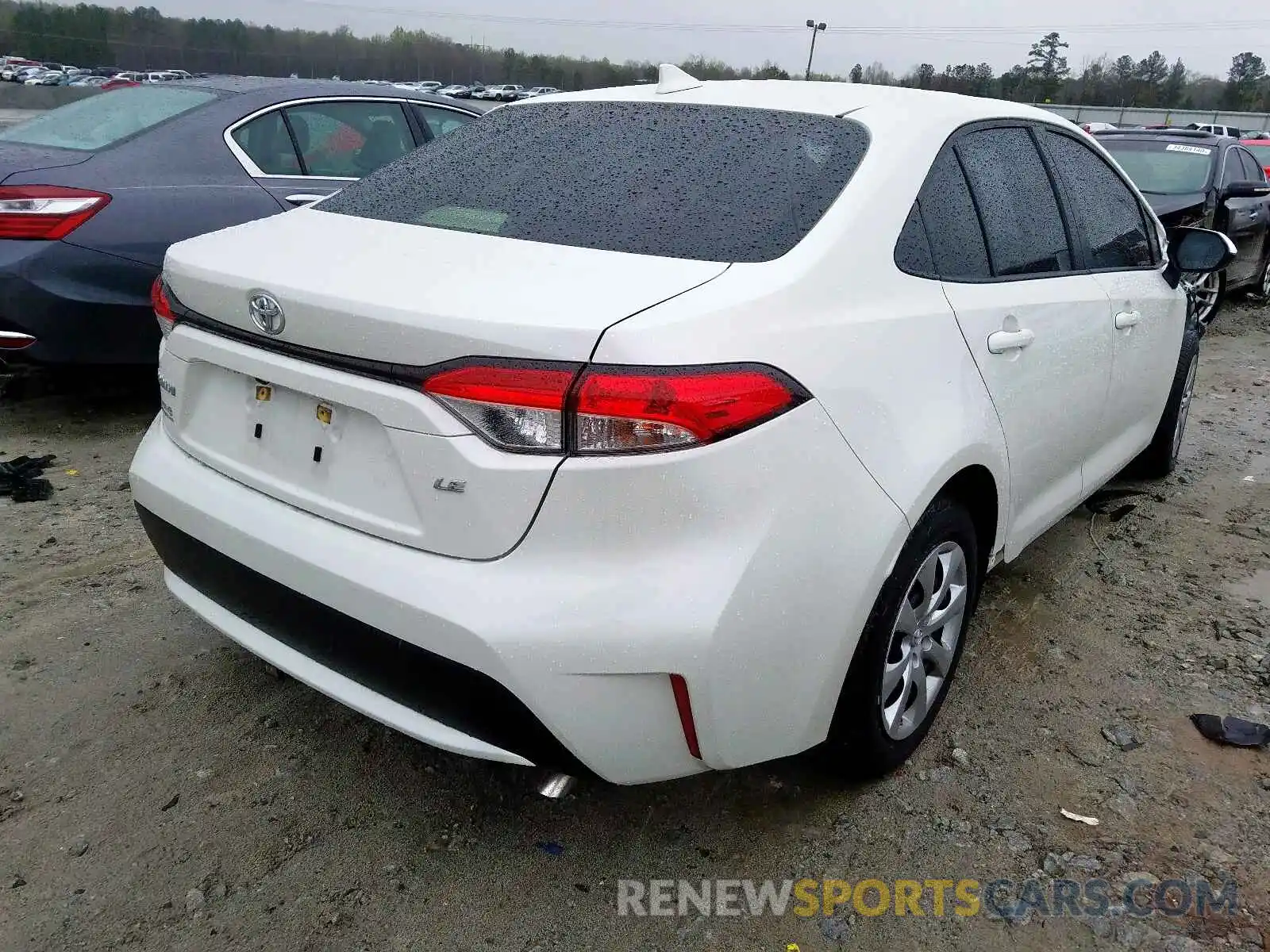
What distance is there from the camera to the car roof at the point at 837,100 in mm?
2391

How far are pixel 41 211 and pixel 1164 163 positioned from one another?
8.18 m

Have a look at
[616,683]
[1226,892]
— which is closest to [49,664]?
[616,683]

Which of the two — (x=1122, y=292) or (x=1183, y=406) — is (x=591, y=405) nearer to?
(x=1122, y=292)

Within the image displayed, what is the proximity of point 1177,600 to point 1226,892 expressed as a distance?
60.1 inches

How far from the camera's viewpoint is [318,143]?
4.93m

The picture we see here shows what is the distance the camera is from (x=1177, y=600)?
3410 millimetres

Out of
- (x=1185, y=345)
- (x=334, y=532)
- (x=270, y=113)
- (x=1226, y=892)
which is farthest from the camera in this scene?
(x=270, y=113)

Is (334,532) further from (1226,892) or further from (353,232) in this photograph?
(1226,892)

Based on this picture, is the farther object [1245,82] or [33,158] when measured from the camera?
[1245,82]

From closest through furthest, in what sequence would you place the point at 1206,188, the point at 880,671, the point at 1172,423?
the point at 880,671, the point at 1172,423, the point at 1206,188

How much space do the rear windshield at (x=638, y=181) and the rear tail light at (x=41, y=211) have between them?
210 cm

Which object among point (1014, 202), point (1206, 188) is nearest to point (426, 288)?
point (1014, 202)

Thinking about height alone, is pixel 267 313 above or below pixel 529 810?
above

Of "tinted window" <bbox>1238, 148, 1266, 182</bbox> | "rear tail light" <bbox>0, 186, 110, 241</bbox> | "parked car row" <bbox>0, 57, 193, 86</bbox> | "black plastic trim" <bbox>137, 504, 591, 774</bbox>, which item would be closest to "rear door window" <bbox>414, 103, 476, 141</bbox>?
"rear tail light" <bbox>0, 186, 110, 241</bbox>
